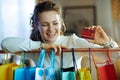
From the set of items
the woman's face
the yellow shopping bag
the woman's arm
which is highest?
the woman's face

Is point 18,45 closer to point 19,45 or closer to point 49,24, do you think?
point 19,45

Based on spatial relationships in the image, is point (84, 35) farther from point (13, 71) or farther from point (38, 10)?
point (13, 71)

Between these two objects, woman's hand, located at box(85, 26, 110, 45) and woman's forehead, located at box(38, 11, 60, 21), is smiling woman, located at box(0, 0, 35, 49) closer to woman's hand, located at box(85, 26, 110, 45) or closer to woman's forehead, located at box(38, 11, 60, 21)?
woman's forehead, located at box(38, 11, 60, 21)

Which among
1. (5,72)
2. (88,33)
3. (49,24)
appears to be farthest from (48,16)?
(5,72)

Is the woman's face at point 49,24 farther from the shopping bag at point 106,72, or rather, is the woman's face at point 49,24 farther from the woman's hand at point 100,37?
the shopping bag at point 106,72

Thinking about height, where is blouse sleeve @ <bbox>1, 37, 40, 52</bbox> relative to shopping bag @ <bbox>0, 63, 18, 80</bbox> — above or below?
above

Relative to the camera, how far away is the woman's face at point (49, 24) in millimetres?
1076

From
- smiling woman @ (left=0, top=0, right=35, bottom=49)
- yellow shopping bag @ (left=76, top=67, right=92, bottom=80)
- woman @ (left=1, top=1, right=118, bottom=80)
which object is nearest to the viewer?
yellow shopping bag @ (left=76, top=67, right=92, bottom=80)

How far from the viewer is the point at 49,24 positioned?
42.3 inches

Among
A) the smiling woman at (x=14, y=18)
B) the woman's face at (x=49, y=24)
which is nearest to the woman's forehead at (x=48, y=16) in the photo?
the woman's face at (x=49, y=24)

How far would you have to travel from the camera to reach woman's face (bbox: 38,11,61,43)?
1076 mm

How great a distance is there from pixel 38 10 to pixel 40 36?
0.14m

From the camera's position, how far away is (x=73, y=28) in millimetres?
3873

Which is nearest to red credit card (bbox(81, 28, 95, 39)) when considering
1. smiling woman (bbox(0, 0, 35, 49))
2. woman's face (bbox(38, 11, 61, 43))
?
woman's face (bbox(38, 11, 61, 43))
